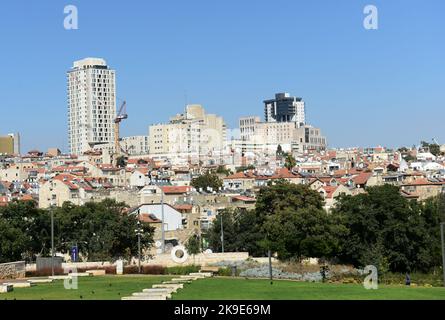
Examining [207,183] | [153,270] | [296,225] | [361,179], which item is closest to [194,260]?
[153,270]

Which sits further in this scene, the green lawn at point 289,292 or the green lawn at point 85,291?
the green lawn at point 85,291

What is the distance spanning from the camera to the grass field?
1734 centimetres

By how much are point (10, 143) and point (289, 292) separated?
176m

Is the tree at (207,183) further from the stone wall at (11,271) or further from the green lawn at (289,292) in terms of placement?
the green lawn at (289,292)

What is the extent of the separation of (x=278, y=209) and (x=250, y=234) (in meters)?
1.78

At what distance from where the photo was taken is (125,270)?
29047mm

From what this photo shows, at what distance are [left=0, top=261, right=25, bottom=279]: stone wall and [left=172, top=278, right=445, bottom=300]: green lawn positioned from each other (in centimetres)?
662

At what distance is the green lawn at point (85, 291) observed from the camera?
1766 cm

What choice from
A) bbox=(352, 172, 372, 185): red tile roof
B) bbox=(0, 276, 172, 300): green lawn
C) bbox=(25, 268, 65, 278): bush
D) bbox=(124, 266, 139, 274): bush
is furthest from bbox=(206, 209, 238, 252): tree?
bbox=(352, 172, 372, 185): red tile roof

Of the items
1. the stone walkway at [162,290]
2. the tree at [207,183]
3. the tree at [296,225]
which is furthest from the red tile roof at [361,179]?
the stone walkway at [162,290]

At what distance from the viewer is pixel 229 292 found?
18.5 m

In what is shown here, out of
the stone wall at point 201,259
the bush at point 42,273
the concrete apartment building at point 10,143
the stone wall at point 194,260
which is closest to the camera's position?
the bush at point 42,273

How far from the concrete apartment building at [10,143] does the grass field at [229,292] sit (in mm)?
168900

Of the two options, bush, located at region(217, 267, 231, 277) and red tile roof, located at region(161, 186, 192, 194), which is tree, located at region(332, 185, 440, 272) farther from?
red tile roof, located at region(161, 186, 192, 194)
